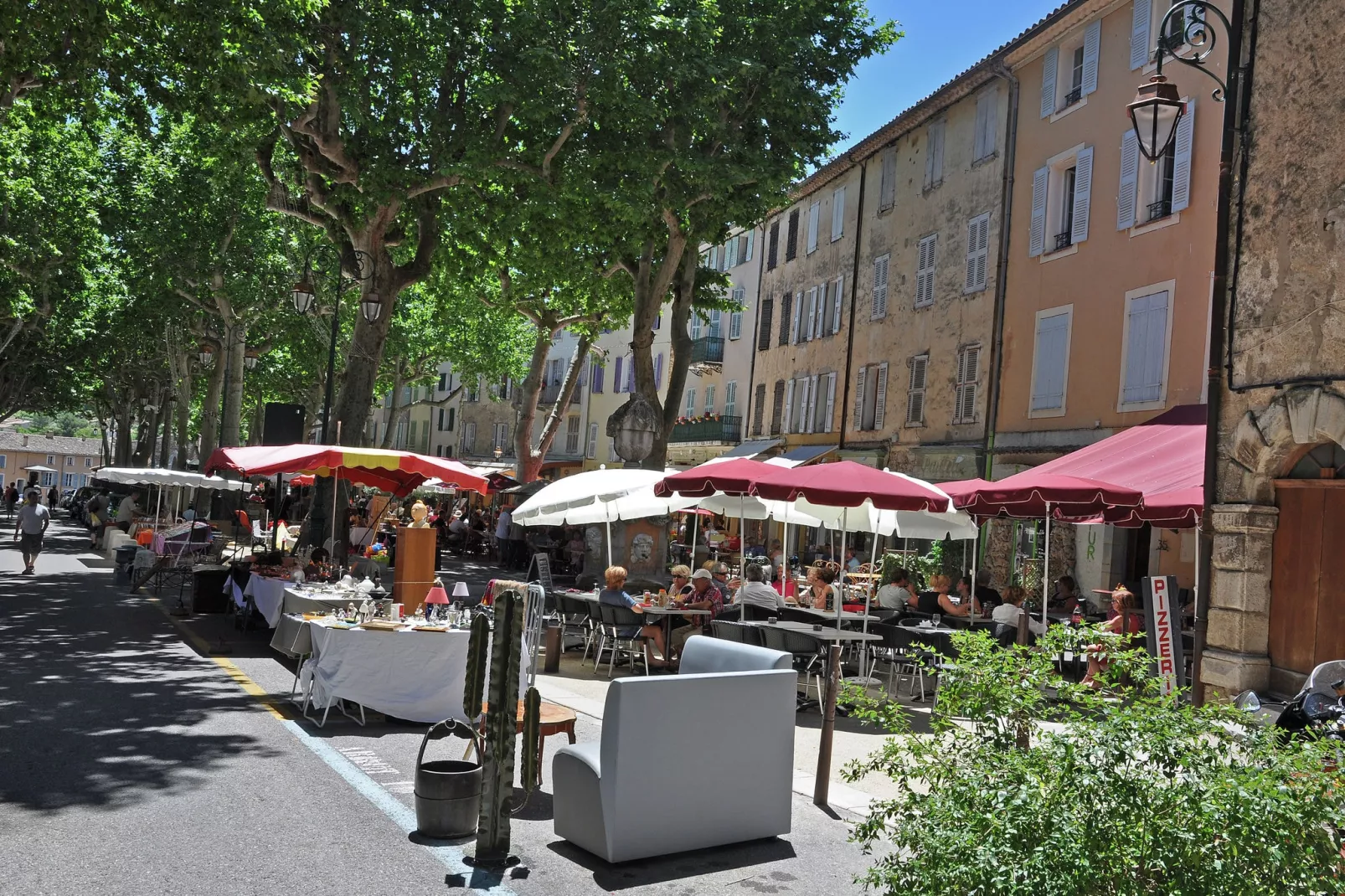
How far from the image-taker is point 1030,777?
3680mm

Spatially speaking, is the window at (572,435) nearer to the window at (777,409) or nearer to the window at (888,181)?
the window at (777,409)

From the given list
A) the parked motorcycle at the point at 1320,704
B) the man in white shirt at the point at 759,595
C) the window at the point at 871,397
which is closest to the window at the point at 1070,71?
the window at the point at 871,397

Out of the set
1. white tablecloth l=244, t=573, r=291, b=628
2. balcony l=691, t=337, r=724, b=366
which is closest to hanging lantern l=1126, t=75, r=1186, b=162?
white tablecloth l=244, t=573, r=291, b=628

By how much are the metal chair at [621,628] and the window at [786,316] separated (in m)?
23.5

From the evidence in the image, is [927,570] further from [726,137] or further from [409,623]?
[409,623]

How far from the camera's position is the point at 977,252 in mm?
24906

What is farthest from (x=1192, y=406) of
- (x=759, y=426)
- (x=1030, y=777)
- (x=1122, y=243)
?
(x=759, y=426)

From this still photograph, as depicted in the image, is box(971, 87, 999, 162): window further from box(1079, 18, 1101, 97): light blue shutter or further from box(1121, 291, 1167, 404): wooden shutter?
box(1121, 291, 1167, 404): wooden shutter

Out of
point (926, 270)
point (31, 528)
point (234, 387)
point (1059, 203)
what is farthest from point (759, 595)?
point (234, 387)

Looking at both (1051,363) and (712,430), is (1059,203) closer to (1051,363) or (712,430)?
(1051,363)

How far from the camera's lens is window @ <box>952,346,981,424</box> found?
24.5 metres

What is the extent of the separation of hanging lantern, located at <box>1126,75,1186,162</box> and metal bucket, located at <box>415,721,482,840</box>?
801cm

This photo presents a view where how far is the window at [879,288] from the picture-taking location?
2931cm

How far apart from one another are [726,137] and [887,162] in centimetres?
886
